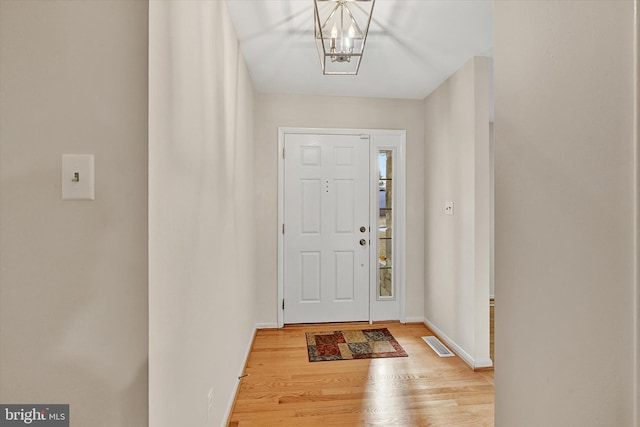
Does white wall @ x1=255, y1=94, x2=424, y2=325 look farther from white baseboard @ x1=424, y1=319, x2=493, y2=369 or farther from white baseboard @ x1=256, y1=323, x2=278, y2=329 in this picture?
white baseboard @ x1=424, y1=319, x2=493, y2=369

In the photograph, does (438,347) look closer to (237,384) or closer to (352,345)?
(352,345)

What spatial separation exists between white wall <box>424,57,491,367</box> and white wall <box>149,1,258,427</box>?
6.27ft

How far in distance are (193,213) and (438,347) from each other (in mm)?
2578

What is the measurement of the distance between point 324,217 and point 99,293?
8.72ft

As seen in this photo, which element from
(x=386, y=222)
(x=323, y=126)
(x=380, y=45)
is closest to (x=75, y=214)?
(x=380, y=45)

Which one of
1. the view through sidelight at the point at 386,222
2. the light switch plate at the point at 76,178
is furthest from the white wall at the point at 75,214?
the view through sidelight at the point at 386,222

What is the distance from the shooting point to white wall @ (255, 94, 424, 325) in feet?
10.8

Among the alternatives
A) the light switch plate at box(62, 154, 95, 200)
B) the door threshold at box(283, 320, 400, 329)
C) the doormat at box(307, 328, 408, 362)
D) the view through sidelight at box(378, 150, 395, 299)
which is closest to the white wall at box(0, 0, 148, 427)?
the light switch plate at box(62, 154, 95, 200)

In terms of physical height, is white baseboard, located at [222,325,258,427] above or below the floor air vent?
above

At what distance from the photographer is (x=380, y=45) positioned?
7.81 feet

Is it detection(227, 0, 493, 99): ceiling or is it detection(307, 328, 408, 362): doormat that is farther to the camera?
detection(307, 328, 408, 362): doormat

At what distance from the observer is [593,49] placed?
2.67 ft

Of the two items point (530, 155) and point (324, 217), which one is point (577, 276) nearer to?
point (530, 155)

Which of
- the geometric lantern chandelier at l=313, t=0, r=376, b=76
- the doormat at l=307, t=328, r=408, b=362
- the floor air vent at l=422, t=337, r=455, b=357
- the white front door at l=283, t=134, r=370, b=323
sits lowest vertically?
the floor air vent at l=422, t=337, r=455, b=357
